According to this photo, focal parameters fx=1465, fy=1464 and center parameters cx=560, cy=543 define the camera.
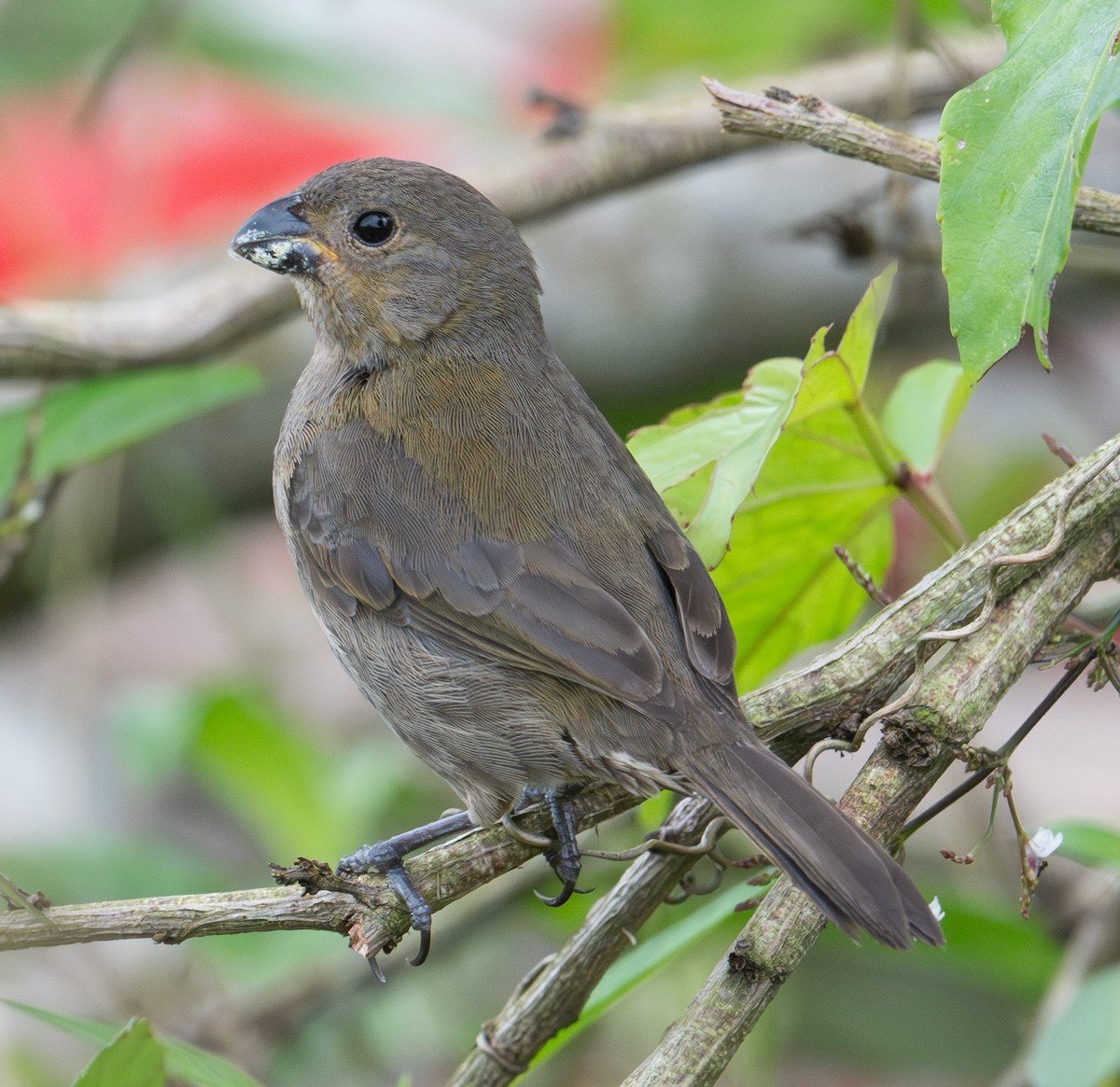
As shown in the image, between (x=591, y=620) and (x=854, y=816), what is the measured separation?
639mm

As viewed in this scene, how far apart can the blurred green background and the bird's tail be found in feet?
2.29

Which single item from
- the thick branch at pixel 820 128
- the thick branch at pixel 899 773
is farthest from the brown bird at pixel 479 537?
the thick branch at pixel 820 128

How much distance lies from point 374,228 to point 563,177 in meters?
0.95

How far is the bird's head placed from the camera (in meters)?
2.87

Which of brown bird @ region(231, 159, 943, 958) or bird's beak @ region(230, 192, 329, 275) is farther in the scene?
bird's beak @ region(230, 192, 329, 275)

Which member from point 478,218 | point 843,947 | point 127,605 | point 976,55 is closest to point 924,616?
point 478,218

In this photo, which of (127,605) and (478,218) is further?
(127,605)

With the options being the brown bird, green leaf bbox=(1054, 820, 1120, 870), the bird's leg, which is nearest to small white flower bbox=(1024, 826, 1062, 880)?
the brown bird

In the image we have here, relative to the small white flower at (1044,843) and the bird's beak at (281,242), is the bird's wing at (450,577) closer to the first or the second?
the bird's beak at (281,242)

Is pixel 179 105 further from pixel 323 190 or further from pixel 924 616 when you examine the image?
pixel 924 616

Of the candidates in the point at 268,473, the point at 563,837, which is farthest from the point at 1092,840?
the point at 268,473

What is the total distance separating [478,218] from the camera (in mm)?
2947

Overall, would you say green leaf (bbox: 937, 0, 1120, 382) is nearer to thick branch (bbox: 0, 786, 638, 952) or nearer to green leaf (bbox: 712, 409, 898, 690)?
green leaf (bbox: 712, 409, 898, 690)

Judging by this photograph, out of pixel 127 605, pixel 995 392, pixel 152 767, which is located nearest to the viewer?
pixel 152 767
